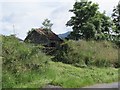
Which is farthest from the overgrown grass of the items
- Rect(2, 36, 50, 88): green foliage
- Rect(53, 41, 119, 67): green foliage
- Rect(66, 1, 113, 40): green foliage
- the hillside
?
Rect(66, 1, 113, 40): green foliage

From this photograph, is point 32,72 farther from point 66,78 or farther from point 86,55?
point 86,55

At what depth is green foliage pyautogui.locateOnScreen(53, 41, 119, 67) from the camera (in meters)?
25.6

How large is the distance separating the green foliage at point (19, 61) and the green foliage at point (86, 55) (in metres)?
6.35

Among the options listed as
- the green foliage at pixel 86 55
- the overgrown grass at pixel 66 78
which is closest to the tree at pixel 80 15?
the green foliage at pixel 86 55

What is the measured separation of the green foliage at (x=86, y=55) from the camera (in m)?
25.6

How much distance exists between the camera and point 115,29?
49594 mm

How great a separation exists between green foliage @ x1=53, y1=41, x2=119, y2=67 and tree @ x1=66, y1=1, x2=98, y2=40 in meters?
18.1

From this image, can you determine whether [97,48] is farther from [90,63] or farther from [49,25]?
[49,25]

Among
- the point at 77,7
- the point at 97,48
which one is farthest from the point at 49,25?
the point at 97,48

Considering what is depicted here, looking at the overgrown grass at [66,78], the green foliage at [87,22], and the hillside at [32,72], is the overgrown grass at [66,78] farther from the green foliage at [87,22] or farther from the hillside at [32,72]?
the green foliage at [87,22]

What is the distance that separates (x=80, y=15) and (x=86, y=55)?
21878mm

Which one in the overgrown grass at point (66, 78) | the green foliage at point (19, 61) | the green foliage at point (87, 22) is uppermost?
the green foliage at point (87, 22)

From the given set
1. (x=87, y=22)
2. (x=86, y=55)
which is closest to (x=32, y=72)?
(x=86, y=55)

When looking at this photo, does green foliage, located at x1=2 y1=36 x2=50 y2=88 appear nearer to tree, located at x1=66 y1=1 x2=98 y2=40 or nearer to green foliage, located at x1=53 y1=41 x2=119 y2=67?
green foliage, located at x1=53 y1=41 x2=119 y2=67
